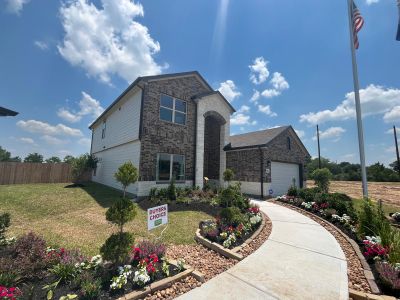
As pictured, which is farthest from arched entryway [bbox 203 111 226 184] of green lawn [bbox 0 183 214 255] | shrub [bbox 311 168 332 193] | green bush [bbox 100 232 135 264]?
green bush [bbox 100 232 135 264]

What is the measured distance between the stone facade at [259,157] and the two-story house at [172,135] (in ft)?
0.30

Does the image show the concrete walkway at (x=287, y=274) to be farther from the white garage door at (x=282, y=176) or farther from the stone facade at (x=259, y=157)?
the white garage door at (x=282, y=176)

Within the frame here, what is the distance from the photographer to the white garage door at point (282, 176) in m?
16.3

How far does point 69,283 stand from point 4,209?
29.8 ft

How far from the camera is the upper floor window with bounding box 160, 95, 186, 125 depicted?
13086 millimetres

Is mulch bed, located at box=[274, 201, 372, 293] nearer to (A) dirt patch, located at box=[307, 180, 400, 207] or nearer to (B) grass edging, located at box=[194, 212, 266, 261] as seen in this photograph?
(B) grass edging, located at box=[194, 212, 266, 261]

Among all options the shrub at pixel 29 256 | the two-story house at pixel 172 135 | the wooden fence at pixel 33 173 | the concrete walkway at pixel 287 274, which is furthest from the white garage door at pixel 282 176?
the wooden fence at pixel 33 173

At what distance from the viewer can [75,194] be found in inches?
501

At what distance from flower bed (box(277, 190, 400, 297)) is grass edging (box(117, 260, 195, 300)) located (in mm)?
3586

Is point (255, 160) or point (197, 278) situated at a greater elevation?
point (255, 160)

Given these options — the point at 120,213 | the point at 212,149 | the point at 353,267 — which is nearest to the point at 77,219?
the point at 120,213

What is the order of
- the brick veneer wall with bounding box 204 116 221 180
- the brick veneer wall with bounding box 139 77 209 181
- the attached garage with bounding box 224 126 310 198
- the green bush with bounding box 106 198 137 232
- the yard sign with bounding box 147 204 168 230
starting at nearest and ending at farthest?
the green bush with bounding box 106 198 137 232 < the yard sign with bounding box 147 204 168 230 < the brick veneer wall with bounding box 139 77 209 181 < the attached garage with bounding box 224 126 310 198 < the brick veneer wall with bounding box 204 116 221 180

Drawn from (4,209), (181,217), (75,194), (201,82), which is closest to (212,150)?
(201,82)

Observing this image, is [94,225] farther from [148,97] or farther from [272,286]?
[148,97]
